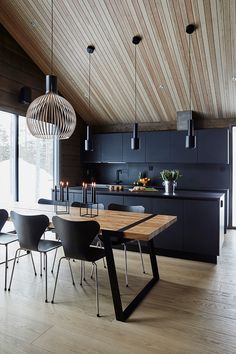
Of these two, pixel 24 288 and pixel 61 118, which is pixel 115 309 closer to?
pixel 24 288

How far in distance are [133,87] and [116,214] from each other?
3.41m

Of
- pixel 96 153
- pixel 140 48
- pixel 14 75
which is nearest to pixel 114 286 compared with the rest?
pixel 140 48

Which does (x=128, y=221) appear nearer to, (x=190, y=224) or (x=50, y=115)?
(x=50, y=115)

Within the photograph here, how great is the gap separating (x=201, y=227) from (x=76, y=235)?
2.04m

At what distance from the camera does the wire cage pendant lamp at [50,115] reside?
2.92m

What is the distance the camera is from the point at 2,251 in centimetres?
438

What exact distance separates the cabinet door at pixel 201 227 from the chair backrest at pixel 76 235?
1.83m

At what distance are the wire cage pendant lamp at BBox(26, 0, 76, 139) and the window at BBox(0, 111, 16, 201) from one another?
210 centimetres

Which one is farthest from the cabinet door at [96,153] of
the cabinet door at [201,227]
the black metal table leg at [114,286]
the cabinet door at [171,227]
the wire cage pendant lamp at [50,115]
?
the black metal table leg at [114,286]

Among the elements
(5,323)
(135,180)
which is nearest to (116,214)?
(5,323)

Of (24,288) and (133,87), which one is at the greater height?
(133,87)

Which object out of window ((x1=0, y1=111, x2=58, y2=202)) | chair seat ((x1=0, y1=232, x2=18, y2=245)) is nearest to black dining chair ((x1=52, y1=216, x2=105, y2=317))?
chair seat ((x1=0, y1=232, x2=18, y2=245))

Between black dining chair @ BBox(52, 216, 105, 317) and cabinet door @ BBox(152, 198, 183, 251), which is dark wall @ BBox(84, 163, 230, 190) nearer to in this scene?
cabinet door @ BBox(152, 198, 183, 251)

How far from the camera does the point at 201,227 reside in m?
3.86
